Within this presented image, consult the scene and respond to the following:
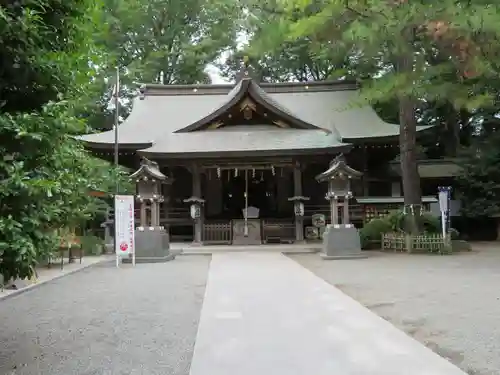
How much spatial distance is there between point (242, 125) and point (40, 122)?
17168mm

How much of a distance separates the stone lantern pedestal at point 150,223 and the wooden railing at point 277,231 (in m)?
4.89

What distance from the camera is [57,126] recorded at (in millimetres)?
3488

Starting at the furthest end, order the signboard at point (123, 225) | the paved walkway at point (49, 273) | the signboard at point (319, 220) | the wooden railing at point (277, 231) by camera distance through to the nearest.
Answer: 1. the signboard at point (319, 220)
2. the wooden railing at point (277, 231)
3. the signboard at point (123, 225)
4. the paved walkway at point (49, 273)

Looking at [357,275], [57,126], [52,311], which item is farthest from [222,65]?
[57,126]

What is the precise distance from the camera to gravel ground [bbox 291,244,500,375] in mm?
4586

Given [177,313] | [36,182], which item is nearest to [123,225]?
[177,313]

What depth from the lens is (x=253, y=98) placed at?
1958cm

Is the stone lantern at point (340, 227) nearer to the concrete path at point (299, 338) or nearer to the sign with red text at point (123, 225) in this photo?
the sign with red text at point (123, 225)

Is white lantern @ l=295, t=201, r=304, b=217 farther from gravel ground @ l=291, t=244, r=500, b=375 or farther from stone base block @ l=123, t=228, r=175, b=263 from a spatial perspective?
stone base block @ l=123, t=228, r=175, b=263

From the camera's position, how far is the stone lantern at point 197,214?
17892 mm

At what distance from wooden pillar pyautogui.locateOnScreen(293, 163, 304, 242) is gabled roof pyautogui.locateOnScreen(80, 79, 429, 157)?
3.65 feet

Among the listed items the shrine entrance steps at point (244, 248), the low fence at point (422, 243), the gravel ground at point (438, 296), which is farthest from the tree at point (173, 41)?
the gravel ground at point (438, 296)

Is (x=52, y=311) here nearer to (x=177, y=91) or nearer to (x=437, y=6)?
(x=437, y=6)

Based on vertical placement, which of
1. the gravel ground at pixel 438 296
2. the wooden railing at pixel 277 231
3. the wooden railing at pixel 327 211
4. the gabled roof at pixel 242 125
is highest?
the gabled roof at pixel 242 125
